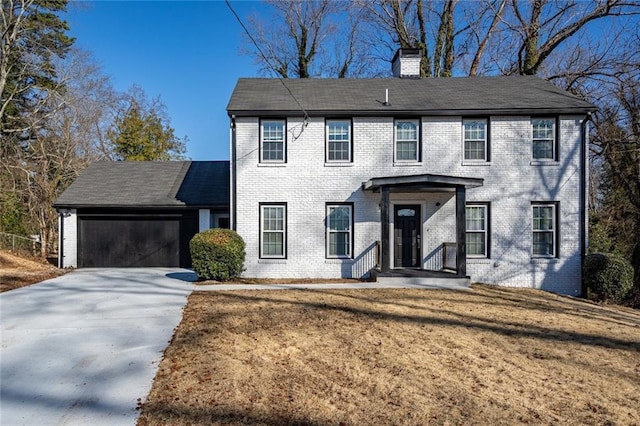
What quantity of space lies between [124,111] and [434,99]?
2341 cm

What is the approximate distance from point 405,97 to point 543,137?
14.9 ft

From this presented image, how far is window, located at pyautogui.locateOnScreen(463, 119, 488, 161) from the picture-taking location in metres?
12.4

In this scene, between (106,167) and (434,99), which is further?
(106,167)

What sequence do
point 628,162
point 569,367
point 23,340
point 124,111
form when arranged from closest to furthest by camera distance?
point 569,367
point 23,340
point 628,162
point 124,111

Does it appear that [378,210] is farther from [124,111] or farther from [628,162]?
[124,111]

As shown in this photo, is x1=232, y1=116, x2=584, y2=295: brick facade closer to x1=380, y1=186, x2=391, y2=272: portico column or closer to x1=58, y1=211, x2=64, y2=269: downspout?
x1=380, y1=186, x2=391, y2=272: portico column

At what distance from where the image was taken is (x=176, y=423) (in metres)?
3.54

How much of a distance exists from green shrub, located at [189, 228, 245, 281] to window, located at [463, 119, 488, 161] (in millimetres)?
7858

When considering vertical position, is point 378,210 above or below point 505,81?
below

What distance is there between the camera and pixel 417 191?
1203cm

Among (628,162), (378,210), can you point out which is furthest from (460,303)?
(628,162)

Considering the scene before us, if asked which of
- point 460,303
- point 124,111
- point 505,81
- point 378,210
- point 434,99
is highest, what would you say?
point 124,111

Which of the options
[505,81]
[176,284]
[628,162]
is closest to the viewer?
[176,284]

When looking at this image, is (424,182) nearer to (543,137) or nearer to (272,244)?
(543,137)
